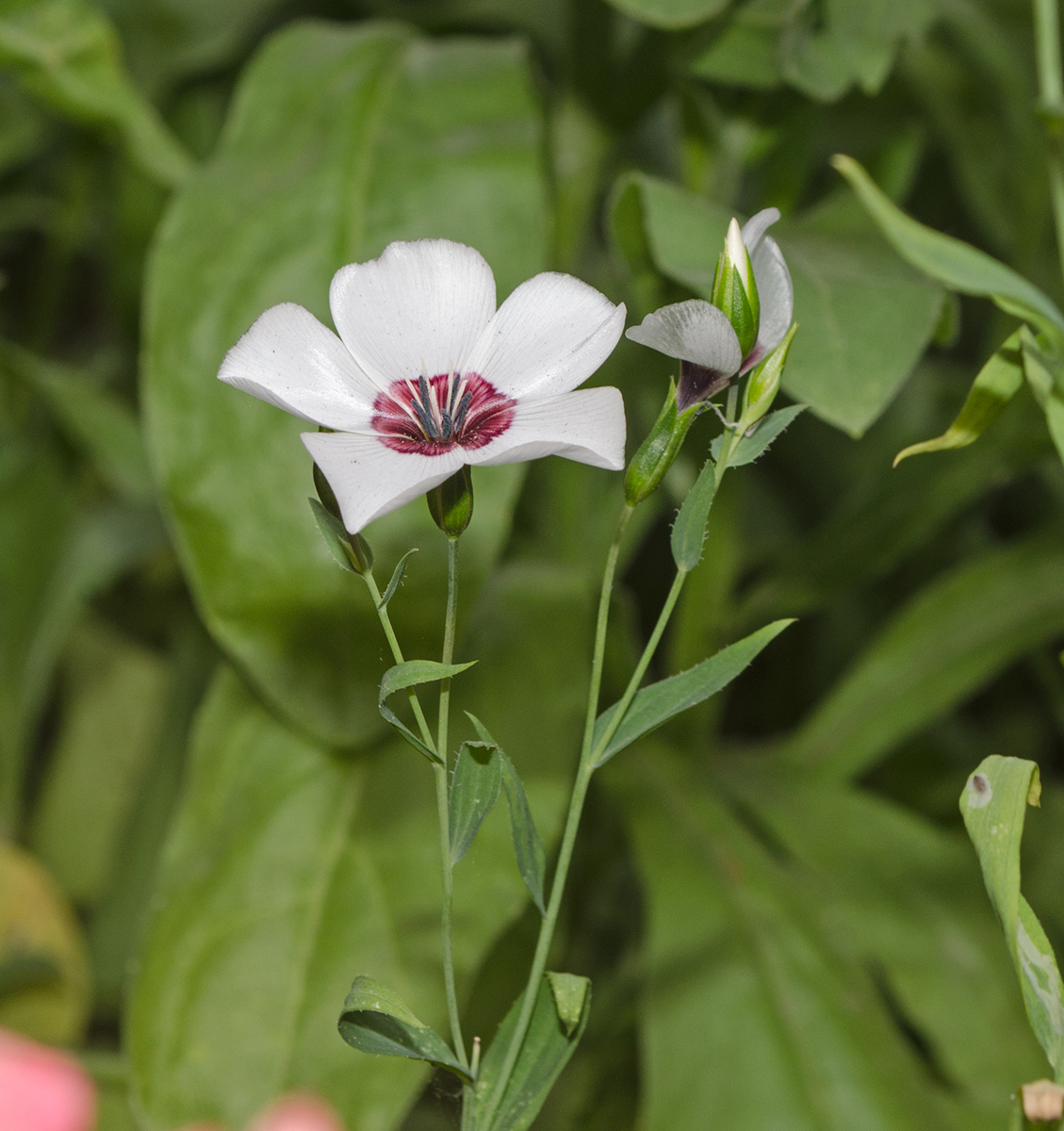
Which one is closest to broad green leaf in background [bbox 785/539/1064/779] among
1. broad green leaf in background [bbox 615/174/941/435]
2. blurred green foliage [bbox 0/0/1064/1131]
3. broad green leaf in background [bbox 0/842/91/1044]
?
blurred green foliage [bbox 0/0/1064/1131]

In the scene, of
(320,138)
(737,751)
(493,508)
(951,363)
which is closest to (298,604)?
(493,508)

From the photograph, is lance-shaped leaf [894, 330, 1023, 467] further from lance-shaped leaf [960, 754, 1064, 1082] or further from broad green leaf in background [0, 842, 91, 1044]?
broad green leaf in background [0, 842, 91, 1044]

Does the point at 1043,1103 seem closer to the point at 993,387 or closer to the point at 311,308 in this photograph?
the point at 993,387

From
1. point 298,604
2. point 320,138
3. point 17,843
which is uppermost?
point 320,138

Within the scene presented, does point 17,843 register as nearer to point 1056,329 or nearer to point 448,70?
point 448,70

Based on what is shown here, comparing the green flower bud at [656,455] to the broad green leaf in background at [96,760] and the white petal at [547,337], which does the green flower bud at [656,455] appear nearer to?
the white petal at [547,337]
